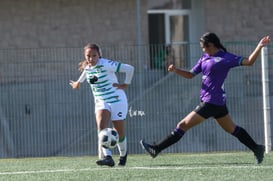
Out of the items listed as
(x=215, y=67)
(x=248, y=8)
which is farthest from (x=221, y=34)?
(x=215, y=67)

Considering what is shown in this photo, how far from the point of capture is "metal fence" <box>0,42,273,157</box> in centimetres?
1920

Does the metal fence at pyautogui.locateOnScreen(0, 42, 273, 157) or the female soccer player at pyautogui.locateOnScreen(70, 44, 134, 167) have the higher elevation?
the female soccer player at pyautogui.locateOnScreen(70, 44, 134, 167)

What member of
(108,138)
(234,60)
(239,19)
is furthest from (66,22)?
(234,60)

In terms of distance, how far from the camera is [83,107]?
19.2 m

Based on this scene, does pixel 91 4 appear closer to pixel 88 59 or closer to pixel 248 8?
pixel 248 8

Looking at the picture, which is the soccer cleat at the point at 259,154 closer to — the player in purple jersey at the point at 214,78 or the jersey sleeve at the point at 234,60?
the player in purple jersey at the point at 214,78

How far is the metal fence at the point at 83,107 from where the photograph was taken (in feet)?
63.0

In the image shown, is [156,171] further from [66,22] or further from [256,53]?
[66,22]

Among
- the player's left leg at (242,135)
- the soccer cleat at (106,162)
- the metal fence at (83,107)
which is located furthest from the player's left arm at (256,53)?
the metal fence at (83,107)

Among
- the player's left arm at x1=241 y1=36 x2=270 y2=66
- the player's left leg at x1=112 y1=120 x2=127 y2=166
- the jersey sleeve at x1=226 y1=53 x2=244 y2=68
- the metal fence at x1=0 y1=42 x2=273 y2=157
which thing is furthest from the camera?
the metal fence at x1=0 y1=42 x2=273 y2=157

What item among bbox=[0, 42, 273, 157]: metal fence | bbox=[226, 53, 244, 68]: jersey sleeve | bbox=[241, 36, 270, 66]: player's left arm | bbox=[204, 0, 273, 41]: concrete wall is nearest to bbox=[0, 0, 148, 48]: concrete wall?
bbox=[204, 0, 273, 41]: concrete wall

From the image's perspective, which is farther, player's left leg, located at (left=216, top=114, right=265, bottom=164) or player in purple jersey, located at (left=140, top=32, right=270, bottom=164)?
player's left leg, located at (left=216, top=114, right=265, bottom=164)

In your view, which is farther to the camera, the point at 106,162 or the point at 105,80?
the point at 105,80

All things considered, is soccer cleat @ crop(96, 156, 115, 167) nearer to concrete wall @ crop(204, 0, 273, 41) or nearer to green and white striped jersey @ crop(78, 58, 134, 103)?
green and white striped jersey @ crop(78, 58, 134, 103)
